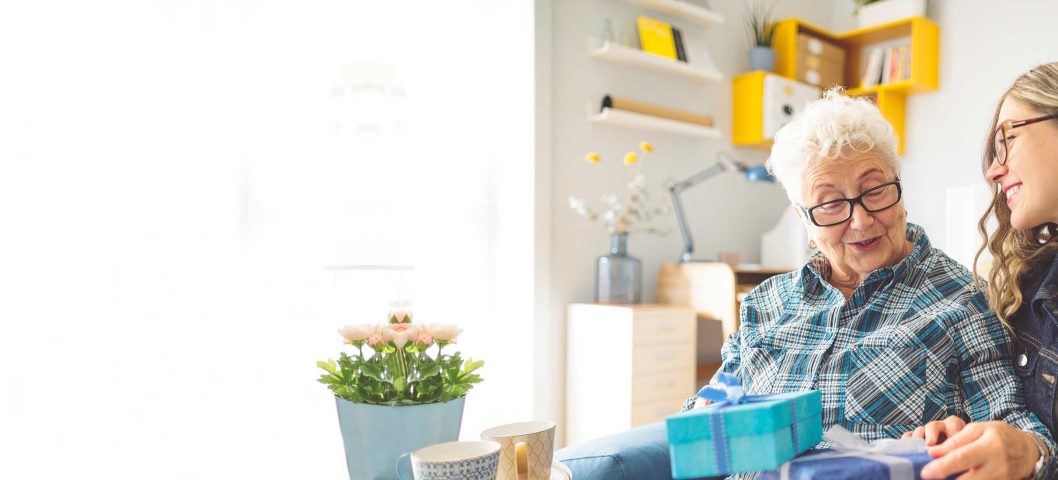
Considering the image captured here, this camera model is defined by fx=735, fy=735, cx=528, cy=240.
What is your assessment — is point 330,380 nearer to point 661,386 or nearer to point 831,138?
point 831,138

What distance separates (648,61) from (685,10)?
1.17 ft

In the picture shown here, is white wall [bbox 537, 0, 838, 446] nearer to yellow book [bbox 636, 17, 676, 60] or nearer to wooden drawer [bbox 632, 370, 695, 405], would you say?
yellow book [bbox 636, 17, 676, 60]

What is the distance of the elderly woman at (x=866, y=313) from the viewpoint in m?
1.10

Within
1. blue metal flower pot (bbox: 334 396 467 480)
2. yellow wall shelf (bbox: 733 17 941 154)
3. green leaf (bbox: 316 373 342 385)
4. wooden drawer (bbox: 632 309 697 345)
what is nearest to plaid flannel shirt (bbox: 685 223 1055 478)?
blue metal flower pot (bbox: 334 396 467 480)

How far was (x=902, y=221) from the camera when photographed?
4.08 feet

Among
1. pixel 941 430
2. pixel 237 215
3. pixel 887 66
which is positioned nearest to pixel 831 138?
pixel 941 430

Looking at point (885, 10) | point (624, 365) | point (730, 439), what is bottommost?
point (624, 365)

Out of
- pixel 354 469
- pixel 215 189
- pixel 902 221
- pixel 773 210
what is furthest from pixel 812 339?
pixel 773 210

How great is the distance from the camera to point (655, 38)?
3.10 metres

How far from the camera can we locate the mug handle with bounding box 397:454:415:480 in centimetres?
101

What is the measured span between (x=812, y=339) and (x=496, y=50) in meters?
2.01

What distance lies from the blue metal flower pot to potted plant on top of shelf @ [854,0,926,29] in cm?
337

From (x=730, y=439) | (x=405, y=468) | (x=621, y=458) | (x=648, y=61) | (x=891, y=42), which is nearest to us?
(x=730, y=439)

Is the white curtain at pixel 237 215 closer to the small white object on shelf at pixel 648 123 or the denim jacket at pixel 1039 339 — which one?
the small white object on shelf at pixel 648 123
